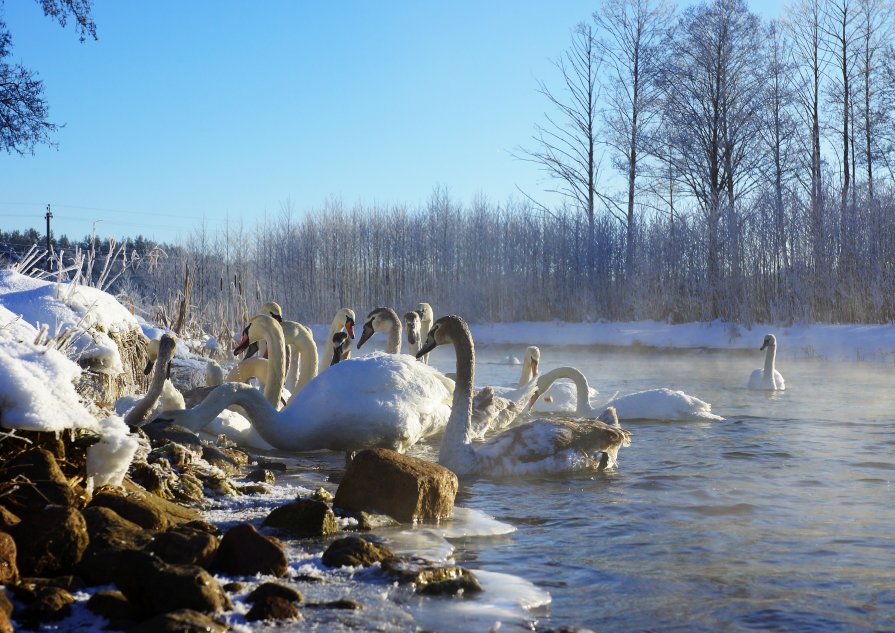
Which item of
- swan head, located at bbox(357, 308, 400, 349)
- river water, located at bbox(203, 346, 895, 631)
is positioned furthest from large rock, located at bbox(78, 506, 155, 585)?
swan head, located at bbox(357, 308, 400, 349)

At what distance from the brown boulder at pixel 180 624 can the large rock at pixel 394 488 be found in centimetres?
202

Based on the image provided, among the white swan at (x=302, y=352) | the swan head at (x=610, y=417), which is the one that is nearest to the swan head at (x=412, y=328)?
the white swan at (x=302, y=352)

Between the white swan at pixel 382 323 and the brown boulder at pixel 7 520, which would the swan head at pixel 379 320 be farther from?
the brown boulder at pixel 7 520

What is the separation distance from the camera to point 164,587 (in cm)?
324

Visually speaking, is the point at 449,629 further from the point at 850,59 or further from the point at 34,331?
the point at 850,59

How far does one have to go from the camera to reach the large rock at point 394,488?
5113mm

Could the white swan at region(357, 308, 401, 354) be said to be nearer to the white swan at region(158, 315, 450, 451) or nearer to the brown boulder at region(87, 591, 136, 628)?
the white swan at region(158, 315, 450, 451)

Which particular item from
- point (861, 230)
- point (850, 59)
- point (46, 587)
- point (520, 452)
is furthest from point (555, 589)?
point (850, 59)

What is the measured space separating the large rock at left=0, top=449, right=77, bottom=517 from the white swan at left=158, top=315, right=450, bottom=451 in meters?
2.85

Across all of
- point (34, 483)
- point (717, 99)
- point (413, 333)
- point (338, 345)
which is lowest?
point (34, 483)

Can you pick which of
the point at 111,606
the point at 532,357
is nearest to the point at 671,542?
the point at 111,606

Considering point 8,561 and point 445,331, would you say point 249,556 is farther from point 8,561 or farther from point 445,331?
point 445,331

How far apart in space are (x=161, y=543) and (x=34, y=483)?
623 mm

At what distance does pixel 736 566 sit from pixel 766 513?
1.33 metres
